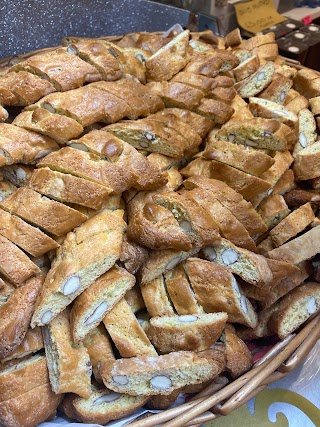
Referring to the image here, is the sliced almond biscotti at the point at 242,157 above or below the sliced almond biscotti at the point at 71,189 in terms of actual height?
below

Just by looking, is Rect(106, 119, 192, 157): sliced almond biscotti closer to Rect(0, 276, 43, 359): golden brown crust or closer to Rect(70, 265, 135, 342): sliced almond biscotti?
Rect(70, 265, 135, 342): sliced almond biscotti

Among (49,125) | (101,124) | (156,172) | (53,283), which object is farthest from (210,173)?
(53,283)

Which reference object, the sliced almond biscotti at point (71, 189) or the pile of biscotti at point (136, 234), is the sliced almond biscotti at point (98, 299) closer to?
the pile of biscotti at point (136, 234)

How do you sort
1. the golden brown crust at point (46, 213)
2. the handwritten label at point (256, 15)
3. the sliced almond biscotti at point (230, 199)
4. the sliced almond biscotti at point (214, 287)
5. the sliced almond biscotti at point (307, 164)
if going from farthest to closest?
the handwritten label at point (256, 15) < the sliced almond biscotti at point (307, 164) < the sliced almond biscotti at point (230, 199) < the sliced almond biscotti at point (214, 287) < the golden brown crust at point (46, 213)

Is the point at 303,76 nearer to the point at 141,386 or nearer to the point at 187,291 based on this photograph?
the point at 187,291

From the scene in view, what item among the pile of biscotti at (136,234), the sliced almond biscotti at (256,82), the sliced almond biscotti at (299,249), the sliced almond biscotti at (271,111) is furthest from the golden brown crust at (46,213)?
the sliced almond biscotti at (256,82)
